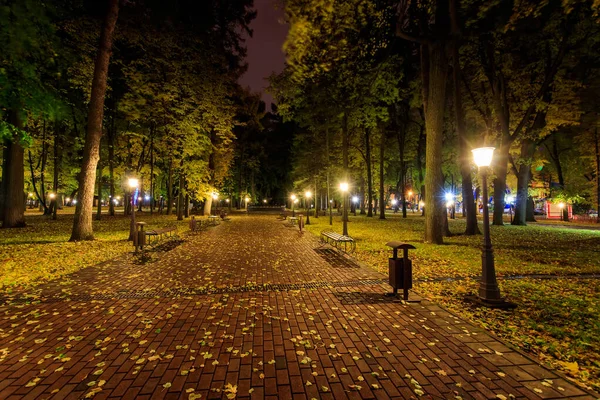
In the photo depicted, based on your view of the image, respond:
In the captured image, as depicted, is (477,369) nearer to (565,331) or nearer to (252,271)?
(565,331)

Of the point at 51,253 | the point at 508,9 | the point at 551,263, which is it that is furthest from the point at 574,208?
the point at 51,253

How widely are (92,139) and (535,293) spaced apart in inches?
656

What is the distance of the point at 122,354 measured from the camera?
3713mm

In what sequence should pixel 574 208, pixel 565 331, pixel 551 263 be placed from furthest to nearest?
pixel 574 208 → pixel 551 263 → pixel 565 331

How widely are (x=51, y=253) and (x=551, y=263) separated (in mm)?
16742

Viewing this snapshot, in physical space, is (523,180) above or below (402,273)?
above

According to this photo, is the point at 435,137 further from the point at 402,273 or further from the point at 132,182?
the point at 132,182

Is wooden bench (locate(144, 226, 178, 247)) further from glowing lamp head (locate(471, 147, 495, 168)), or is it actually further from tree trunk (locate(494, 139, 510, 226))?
tree trunk (locate(494, 139, 510, 226))

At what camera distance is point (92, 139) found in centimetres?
1282

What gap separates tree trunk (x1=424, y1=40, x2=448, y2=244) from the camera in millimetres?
12531

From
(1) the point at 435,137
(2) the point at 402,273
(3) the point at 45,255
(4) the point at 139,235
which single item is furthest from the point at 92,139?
(1) the point at 435,137

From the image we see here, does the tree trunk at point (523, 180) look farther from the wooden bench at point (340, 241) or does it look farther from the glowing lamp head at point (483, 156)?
the glowing lamp head at point (483, 156)

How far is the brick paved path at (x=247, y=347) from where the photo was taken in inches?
120

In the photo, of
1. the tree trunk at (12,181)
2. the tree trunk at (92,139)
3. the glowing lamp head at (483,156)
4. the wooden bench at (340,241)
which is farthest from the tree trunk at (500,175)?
the tree trunk at (12,181)
